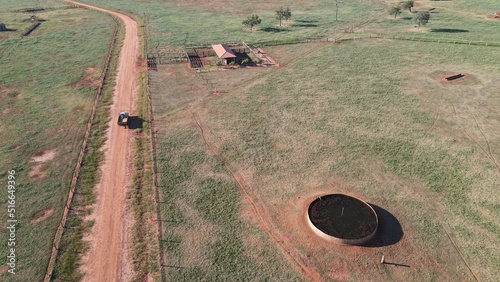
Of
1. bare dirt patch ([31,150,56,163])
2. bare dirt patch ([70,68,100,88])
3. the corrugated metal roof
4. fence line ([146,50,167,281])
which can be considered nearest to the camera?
fence line ([146,50,167,281])

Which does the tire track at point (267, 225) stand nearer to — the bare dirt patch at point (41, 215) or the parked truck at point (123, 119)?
the parked truck at point (123, 119)

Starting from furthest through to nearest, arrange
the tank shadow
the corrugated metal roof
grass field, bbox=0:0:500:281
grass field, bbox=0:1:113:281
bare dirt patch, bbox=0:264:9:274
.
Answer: the corrugated metal roof
grass field, bbox=0:1:113:281
the tank shadow
grass field, bbox=0:0:500:281
bare dirt patch, bbox=0:264:9:274

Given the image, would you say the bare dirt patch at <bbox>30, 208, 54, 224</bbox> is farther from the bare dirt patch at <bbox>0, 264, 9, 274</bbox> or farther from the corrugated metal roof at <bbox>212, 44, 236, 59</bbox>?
the corrugated metal roof at <bbox>212, 44, 236, 59</bbox>

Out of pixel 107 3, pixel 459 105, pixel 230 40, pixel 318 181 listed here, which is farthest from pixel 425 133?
pixel 107 3

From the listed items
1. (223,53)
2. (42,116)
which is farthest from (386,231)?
(223,53)

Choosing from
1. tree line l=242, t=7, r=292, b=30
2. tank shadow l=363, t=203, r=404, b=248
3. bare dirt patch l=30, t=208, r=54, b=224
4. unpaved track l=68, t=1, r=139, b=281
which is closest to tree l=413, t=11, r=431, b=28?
tree line l=242, t=7, r=292, b=30

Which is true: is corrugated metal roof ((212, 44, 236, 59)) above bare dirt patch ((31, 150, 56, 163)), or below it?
above
